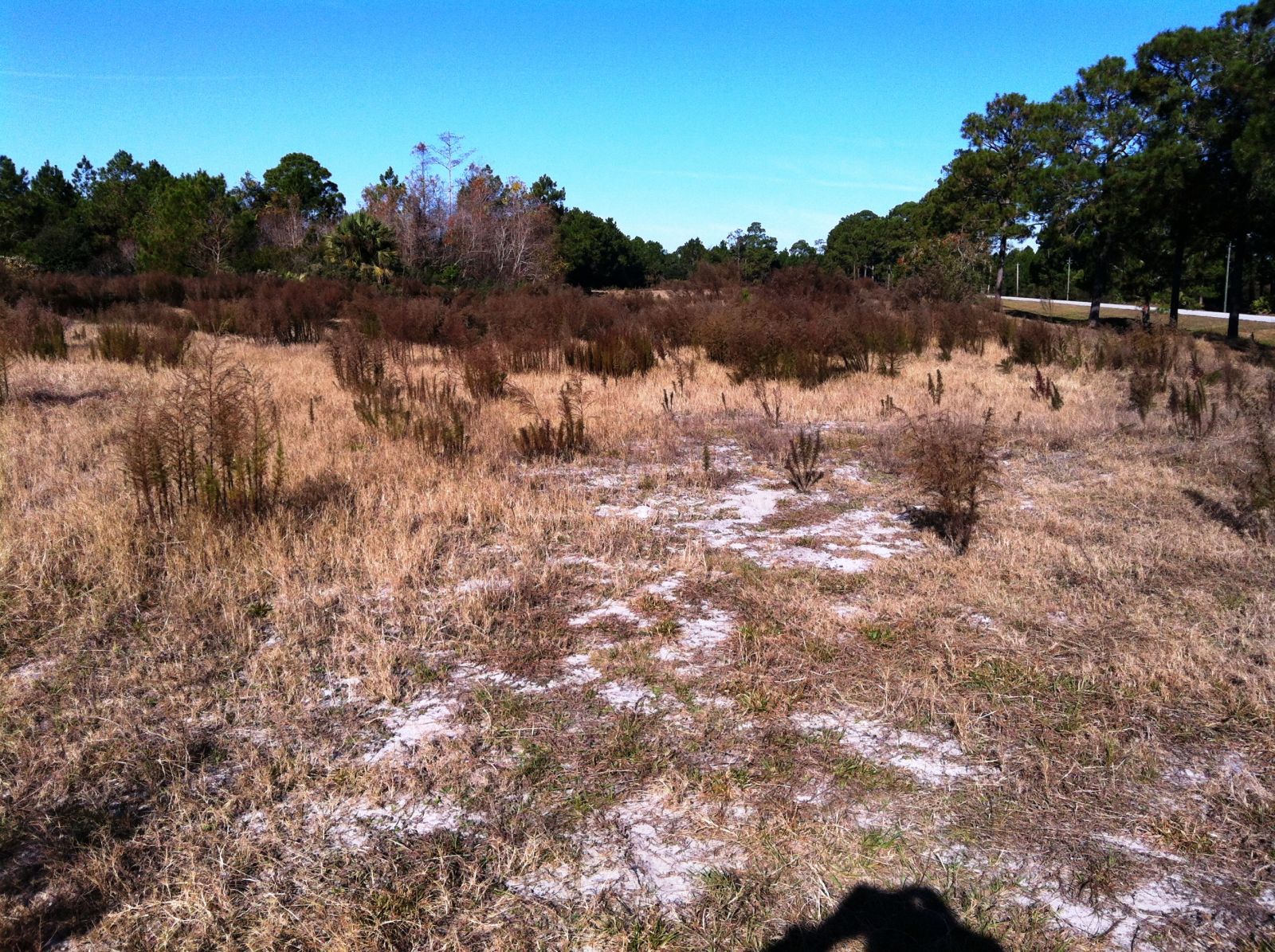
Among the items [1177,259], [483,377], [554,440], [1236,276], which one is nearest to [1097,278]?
[1177,259]

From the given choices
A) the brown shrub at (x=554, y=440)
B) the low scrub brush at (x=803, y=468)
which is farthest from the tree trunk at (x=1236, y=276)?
the brown shrub at (x=554, y=440)

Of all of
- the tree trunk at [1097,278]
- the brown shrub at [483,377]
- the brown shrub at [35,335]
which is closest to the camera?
the brown shrub at [483,377]

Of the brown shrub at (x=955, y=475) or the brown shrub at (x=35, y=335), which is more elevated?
the brown shrub at (x=35, y=335)

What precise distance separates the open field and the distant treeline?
3.91 feet

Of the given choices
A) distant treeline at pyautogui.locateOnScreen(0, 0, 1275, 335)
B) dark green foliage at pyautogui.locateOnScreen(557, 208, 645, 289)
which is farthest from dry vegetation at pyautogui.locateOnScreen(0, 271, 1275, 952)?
dark green foliage at pyautogui.locateOnScreen(557, 208, 645, 289)

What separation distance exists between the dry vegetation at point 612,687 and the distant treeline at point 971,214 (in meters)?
12.6

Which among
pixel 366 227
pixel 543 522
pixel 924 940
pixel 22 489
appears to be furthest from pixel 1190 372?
pixel 366 227

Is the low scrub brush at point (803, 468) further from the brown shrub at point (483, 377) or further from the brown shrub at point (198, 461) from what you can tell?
the brown shrub at point (483, 377)

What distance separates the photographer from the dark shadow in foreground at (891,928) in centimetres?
221

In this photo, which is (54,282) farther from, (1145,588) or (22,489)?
(1145,588)

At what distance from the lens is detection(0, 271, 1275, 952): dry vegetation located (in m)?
2.39

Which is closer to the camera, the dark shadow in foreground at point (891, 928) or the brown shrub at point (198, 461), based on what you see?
the dark shadow in foreground at point (891, 928)

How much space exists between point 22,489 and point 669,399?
6213 millimetres

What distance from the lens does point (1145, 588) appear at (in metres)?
4.46
